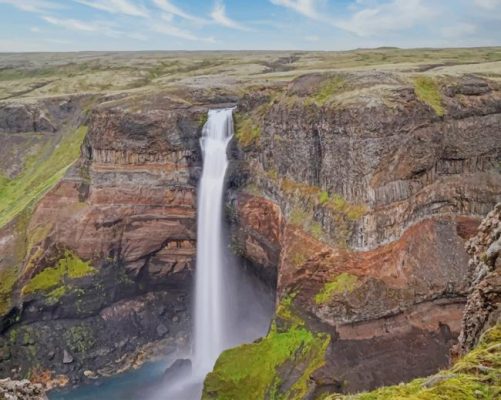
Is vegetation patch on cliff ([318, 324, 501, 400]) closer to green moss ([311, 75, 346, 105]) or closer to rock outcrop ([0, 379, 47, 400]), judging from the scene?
rock outcrop ([0, 379, 47, 400])

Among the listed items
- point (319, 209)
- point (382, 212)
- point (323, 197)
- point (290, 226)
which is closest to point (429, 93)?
point (382, 212)

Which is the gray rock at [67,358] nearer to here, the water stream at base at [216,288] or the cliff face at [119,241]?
the cliff face at [119,241]

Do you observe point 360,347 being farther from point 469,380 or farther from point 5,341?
point 5,341

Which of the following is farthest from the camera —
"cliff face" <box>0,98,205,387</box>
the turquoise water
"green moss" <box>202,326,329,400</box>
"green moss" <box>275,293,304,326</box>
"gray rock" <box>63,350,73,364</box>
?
"cliff face" <box>0,98,205,387</box>

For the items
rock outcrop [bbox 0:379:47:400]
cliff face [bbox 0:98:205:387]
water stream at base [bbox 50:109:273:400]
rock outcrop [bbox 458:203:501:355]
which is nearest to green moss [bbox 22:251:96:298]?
cliff face [bbox 0:98:205:387]

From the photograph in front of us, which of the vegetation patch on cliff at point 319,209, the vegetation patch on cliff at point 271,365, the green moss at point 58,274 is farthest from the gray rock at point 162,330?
the vegetation patch on cliff at point 319,209

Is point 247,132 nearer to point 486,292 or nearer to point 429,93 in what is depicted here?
point 429,93

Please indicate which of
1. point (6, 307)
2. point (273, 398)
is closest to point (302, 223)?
point (273, 398)
